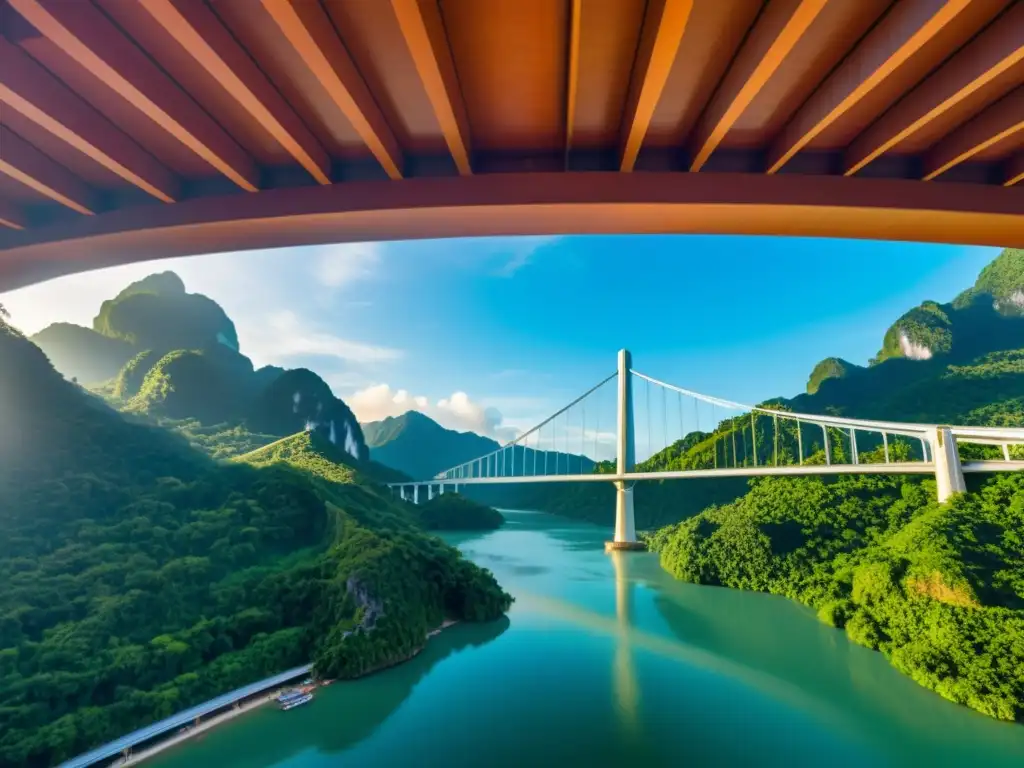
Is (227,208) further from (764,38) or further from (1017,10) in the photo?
(1017,10)

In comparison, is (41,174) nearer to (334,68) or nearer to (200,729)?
(334,68)

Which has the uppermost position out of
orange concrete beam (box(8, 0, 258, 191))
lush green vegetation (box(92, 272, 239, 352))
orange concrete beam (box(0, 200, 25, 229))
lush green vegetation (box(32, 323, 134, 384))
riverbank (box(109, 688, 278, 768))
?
lush green vegetation (box(92, 272, 239, 352))

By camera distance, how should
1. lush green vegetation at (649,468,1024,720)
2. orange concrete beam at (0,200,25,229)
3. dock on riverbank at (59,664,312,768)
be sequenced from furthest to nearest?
lush green vegetation at (649,468,1024,720) → dock on riverbank at (59,664,312,768) → orange concrete beam at (0,200,25,229)

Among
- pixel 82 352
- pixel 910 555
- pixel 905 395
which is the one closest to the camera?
pixel 910 555

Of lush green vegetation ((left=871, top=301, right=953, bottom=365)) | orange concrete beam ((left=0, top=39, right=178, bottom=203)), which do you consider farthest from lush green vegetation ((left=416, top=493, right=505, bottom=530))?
lush green vegetation ((left=871, top=301, right=953, bottom=365))

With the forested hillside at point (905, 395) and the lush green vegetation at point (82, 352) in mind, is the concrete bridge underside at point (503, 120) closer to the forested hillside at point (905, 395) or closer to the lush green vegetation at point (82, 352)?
the forested hillside at point (905, 395)

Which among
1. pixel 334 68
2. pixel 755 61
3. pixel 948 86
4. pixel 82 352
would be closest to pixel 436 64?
pixel 334 68

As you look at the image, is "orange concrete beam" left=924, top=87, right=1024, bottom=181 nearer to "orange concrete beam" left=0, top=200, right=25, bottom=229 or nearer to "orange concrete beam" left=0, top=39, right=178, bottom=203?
"orange concrete beam" left=0, top=39, right=178, bottom=203

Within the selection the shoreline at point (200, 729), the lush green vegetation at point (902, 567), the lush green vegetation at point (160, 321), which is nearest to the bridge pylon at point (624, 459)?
the lush green vegetation at point (902, 567)
